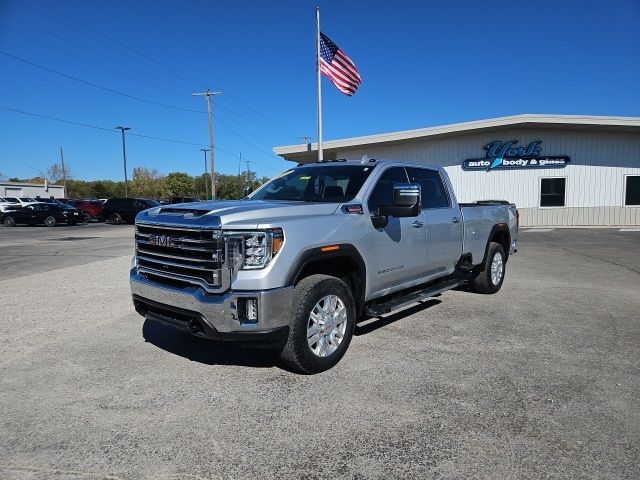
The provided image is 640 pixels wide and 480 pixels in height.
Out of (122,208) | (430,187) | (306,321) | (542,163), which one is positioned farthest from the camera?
(122,208)

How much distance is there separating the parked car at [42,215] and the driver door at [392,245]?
27.9 metres

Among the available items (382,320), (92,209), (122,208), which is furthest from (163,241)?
(92,209)

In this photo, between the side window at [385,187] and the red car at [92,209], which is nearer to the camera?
the side window at [385,187]

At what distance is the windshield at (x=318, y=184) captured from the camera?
4.87 metres

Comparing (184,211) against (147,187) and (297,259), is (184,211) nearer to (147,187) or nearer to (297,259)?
(297,259)

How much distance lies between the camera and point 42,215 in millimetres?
27797

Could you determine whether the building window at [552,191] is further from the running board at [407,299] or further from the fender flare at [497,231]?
the running board at [407,299]

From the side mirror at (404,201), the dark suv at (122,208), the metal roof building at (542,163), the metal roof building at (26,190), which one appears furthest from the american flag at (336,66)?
the metal roof building at (26,190)

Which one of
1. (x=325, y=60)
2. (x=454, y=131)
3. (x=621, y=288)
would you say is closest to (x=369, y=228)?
(x=621, y=288)

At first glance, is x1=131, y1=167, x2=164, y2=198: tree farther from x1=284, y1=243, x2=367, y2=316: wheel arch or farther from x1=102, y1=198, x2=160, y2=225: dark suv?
x1=284, y1=243, x2=367, y2=316: wheel arch

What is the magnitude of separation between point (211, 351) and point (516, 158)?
66.6 feet

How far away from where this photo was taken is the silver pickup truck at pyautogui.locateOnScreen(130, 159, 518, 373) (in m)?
3.58

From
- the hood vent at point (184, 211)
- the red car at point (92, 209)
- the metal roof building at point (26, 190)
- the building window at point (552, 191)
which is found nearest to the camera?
the hood vent at point (184, 211)

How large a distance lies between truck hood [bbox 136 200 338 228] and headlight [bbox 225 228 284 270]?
0.29 feet
